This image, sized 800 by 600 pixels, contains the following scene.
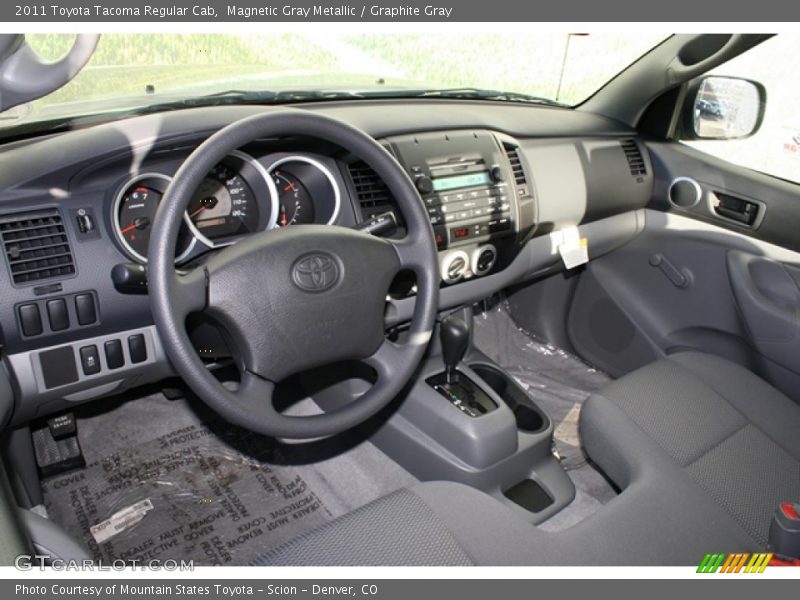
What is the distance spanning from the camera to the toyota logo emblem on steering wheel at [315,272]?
4.29 ft

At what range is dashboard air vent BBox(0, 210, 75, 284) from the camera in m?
→ 1.33

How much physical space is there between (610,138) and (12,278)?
2.14m

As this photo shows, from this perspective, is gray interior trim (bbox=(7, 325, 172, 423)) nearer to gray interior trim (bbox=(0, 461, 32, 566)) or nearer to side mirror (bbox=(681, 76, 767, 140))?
gray interior trim (bbox=(0, 461, 32, 566))

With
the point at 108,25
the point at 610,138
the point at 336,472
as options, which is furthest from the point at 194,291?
the point at 610,138

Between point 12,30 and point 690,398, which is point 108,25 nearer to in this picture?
point 12,30

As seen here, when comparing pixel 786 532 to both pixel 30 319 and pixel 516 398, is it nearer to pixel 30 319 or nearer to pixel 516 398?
pixel 516 398

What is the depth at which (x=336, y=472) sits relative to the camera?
7.10 ft

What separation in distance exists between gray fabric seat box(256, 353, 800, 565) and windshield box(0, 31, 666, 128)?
39.5 inches

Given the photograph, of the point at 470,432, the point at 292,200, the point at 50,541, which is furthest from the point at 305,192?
the point at 50,541

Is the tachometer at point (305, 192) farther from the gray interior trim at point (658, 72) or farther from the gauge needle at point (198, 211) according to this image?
the gray interior trim at point (658, 72)

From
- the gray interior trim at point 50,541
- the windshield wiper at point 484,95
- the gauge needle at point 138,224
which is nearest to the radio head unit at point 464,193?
the windshield wiper at point 484,95

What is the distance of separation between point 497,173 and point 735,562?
1280 mm

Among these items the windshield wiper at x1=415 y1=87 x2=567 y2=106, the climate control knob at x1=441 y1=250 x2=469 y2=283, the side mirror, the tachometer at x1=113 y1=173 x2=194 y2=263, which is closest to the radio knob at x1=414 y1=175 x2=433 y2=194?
the climate control knob at x1=441 y1=250 x2=469 y2=283

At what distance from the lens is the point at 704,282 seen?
2430mm
